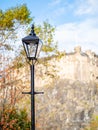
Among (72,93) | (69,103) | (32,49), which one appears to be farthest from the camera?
(72,93)

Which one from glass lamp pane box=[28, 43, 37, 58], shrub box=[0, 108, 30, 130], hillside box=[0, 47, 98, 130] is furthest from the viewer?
hillside box=[0, 47, 98, 130]

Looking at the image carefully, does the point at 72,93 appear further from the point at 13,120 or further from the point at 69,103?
the point at 13,120

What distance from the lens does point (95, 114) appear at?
173ft

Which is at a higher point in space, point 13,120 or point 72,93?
point 72,93

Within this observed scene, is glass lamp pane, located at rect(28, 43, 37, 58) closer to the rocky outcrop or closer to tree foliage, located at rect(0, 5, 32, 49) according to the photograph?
tree foliage, located at rect(0, 5, 32, 49)

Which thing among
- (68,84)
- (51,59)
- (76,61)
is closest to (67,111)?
(68,84)

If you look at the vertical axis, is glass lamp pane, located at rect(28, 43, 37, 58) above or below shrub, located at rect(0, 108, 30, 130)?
above

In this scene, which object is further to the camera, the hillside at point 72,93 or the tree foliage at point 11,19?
the hillside at point 72,93

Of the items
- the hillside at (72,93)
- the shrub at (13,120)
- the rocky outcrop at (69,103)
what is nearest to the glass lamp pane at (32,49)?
the shrub at (13,120)

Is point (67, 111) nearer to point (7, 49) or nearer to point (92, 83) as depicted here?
point (92, 83)

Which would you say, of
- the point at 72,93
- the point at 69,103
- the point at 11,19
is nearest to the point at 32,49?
the point at 11,19

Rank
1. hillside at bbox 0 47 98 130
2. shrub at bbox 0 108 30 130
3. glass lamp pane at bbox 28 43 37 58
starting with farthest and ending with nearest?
hillside at bbox 0 47 98 130, shrub at bbox 0 108 30 130, glass lamp pane at bbox 28 43 37 58

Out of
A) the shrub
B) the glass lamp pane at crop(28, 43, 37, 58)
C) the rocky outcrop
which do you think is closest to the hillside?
the rocky outcrop

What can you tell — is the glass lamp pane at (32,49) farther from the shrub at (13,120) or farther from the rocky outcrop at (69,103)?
the rocky outcrop at (69,103)
